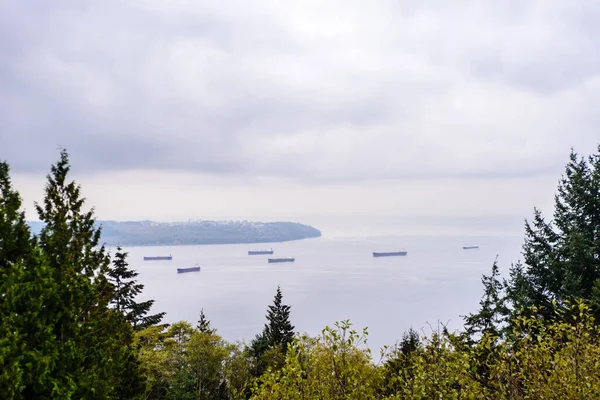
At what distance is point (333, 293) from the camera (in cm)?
9769

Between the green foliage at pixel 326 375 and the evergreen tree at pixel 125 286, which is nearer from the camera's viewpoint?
the green foliage at pixel 326 375

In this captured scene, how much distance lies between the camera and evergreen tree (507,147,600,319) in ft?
56.7

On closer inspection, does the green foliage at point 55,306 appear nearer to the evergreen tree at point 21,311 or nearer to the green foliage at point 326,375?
the evergreen tree at point 21,311

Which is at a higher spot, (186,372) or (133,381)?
(133,381)

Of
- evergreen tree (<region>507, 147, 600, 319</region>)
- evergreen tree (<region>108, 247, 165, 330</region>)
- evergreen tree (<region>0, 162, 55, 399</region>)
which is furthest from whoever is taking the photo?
evergreen tree (<region>108, 247, 165, 330</region>)

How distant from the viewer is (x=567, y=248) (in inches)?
727

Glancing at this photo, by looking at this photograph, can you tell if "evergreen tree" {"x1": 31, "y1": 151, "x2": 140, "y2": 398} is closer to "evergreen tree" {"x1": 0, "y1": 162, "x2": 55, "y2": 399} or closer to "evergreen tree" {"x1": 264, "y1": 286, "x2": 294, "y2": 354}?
"evergreen tree" {"x1": 0, "y1": 162, "x2": 55, "y2": 399}

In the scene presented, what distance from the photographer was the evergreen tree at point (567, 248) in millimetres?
17297

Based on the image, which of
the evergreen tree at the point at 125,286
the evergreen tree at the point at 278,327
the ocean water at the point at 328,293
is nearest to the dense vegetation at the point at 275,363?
the evergreen tree at the point at 125,286

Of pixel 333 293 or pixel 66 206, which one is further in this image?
pixel 333 293

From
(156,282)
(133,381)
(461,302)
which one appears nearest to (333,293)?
(461,302)

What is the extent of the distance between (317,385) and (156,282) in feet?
403

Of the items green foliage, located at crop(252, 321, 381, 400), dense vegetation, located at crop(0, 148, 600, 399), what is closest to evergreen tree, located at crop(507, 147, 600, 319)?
dense vegetation, located at crop(0, 148, 600, 399)

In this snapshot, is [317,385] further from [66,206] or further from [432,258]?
[432,258]
